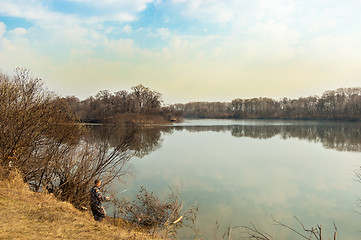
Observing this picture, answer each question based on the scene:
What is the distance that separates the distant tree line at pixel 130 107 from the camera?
59472 mm

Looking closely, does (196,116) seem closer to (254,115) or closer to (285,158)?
(254,115)

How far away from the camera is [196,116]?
407 feet

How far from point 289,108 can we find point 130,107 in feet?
222

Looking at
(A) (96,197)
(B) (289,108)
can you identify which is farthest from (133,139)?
(B) (289,108)

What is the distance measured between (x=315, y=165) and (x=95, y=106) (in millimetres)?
60981

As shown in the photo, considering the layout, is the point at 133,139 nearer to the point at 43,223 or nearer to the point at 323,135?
the point at 43,223

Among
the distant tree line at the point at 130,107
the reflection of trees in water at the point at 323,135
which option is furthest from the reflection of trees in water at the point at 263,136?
the distant tree line at the point at 130,107

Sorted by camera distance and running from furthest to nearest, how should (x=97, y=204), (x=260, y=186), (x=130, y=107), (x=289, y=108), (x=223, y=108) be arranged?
(x=223, y=108)
(x=289, y=108)
(x=130, y=107)
(x=260, y=186)
(x=97, y=204)

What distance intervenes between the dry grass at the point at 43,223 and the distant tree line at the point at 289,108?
75.5 meters

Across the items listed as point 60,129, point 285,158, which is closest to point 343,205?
point 285,158

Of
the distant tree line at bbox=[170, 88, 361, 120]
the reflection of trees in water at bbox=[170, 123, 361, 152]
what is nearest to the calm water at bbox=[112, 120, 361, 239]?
the reflection of trees in water at bbox=[170, 123, 361, 152]

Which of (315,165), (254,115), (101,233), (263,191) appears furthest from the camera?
(254,115)

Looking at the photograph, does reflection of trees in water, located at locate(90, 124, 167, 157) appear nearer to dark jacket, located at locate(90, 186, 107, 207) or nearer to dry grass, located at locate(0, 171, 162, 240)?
dark jacket, located at locate(90, 186, 107, 207)

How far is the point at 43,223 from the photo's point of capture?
17.4 feet
